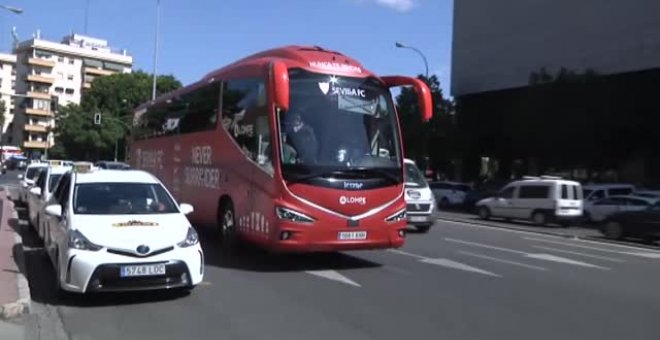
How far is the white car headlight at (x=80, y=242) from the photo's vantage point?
8320mm

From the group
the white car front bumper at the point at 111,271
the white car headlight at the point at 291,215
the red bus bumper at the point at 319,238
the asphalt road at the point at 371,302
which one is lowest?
the asphalt road at the point at 371,302

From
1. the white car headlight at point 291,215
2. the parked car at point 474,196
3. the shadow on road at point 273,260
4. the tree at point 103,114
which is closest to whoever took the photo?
the white car headlight at point 291,215

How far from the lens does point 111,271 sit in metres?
8.23

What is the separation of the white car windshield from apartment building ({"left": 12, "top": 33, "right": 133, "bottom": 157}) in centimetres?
10106

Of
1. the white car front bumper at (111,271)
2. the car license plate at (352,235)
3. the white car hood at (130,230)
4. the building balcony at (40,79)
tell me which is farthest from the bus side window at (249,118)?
the building balcony at (40,79)

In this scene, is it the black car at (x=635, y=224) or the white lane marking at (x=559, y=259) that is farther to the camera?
the black car at (x=635, y=224)

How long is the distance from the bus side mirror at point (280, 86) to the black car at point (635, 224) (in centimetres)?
1466

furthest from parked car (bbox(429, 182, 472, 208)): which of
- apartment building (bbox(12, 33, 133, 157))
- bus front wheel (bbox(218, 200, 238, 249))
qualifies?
apartment building (bbox(12, 33, 133, 157))

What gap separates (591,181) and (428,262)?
110 feet

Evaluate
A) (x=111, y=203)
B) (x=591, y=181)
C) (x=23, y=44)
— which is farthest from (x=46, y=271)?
(x=23, y=44)

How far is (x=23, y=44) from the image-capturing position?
11462cm

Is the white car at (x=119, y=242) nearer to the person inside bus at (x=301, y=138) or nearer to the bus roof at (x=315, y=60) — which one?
the person inside bus at (x=301, y=138)

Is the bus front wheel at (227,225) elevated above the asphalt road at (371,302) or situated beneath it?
elevated above

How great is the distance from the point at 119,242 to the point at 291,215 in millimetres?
3291
